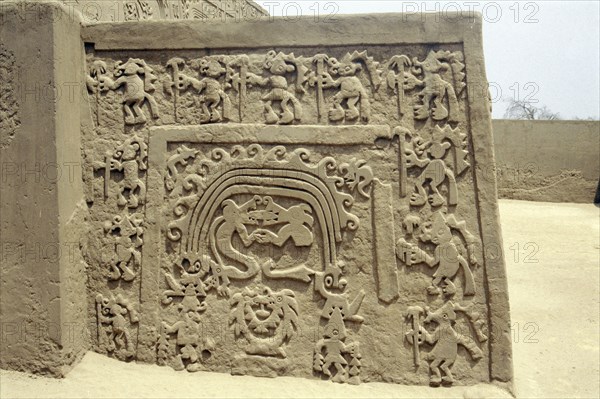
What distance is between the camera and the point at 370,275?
3.38 m

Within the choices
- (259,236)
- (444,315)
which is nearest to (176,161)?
(259,236)

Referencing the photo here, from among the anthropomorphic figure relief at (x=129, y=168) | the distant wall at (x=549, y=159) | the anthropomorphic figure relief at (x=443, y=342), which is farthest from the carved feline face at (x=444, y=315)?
the distant wall at (x=549, y=159)

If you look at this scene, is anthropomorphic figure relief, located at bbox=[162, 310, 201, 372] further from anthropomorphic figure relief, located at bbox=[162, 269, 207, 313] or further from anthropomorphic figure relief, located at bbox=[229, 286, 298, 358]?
anthropomorphic figure relief, located at bbox=[229, 286, 298, 358]

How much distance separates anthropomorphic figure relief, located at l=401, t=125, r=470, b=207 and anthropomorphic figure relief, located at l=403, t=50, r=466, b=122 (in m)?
0.12

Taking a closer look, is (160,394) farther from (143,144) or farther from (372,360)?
Result: (143,144)

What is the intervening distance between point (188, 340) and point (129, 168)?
1.42m

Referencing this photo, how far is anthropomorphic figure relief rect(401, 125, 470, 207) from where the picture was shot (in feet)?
11.0

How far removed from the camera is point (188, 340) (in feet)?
11.4

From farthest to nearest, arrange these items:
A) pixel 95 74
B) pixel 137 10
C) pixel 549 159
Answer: pixel 549 159
pixel 137 10
pixel 95 74

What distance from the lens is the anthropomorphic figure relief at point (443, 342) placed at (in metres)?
3.28

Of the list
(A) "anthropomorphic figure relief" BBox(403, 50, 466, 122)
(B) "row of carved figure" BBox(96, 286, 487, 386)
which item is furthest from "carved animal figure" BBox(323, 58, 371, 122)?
(B) "row of carved figure" BBox(96, 286, 487, 386)

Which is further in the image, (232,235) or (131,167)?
(131,167)

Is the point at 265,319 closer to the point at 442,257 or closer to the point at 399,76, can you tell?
the point at 442,257

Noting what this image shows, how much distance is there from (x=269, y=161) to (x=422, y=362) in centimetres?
187
